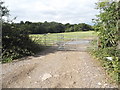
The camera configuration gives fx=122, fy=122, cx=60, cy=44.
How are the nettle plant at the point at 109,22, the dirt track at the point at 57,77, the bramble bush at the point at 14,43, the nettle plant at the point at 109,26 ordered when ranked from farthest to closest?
the bramble bush at the point at 14,43
the nettle plant at the point at 109,22
the nettle plant at the point at 109,26
the dirt track at the point at 57,77

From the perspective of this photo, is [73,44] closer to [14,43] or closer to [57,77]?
[14,43]

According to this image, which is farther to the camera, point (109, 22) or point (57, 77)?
point (109, 22)

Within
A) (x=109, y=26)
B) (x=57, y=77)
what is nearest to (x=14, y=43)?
(x=57, y=77)

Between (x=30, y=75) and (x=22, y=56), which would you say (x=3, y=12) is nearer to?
(x=22, y=56)

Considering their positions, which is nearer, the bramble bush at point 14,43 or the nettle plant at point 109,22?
the nettle plant at point 109,22

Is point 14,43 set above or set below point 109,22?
below

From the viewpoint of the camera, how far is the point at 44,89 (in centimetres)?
324

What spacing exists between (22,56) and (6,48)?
1012mm

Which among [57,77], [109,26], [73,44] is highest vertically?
[109,26]

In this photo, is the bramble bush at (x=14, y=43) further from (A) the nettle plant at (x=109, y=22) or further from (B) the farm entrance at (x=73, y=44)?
(A) the nettle plant at (x=109, y=22)

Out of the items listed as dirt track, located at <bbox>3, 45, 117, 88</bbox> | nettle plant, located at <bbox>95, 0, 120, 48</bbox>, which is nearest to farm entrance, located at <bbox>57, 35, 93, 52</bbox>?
nettle plant, located at <bbox>95, 0, 120, 48</bbox>

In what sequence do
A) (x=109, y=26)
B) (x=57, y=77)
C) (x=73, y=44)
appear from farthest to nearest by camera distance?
(x=73, y=44) → (x=109, y=26) → (x=57, y=77)

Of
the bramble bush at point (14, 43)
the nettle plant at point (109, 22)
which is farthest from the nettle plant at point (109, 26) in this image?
the bramble bush at point (14, 43)

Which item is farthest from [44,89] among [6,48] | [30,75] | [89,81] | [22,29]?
[22,29]
